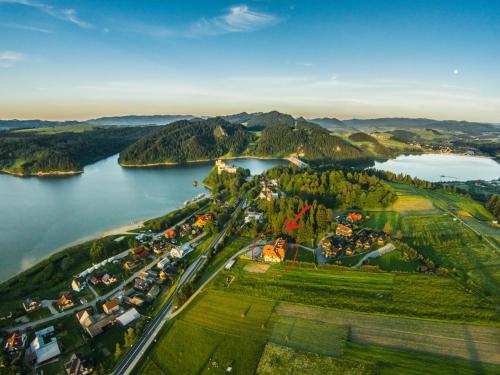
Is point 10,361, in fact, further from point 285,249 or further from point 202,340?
point 285,249

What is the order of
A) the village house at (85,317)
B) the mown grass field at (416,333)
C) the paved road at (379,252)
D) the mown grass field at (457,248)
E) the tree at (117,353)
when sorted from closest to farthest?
the mown grass field at (416,333) < the tree at (117,353) < the village house at (85,317) < the mown grass field at (457,248) < the paved road at (379,252)

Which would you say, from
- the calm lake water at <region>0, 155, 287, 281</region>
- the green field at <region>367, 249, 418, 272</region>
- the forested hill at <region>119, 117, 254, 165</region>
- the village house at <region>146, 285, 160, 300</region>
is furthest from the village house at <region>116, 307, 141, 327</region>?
the forested hill at <region>119, 117, 254, 165</region>

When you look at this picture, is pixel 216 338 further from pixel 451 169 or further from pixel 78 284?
pixel 451 169

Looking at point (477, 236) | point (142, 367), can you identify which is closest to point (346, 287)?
point (142, 367)

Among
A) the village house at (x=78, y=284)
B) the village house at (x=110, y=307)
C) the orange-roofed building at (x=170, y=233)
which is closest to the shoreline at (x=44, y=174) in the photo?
the orange-roofed building at (x=170, y=233)

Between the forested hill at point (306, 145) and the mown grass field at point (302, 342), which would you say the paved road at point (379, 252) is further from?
the forested hill at point (306, 145)

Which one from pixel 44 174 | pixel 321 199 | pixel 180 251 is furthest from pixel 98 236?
pixel 44 174
